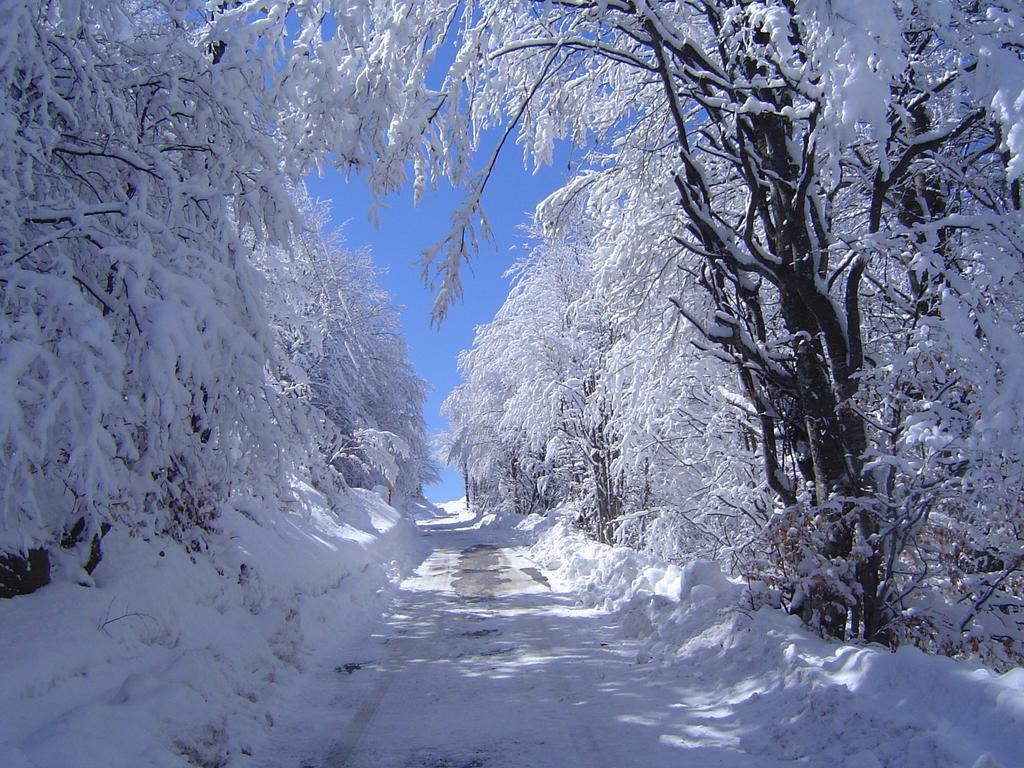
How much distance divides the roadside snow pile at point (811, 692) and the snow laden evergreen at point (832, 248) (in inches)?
25.0

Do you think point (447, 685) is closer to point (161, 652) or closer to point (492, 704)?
point (492, 704)

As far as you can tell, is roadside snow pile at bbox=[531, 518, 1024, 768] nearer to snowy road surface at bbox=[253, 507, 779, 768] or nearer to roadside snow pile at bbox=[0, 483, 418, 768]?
snowy road surface at bbox=[253, 507, 779, 768]

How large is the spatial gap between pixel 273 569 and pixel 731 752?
6291 mm

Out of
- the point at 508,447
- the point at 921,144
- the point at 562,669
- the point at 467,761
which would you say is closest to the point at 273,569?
the point at 562,669

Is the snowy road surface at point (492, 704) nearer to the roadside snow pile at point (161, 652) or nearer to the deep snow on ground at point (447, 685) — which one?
the deep snow on ground at point (447, 685)

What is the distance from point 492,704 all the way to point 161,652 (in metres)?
2.69

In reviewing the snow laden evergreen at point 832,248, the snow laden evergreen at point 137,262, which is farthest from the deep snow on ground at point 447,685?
the snow laden evergreen at point 832,248

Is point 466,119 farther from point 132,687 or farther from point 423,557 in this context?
point 423,557

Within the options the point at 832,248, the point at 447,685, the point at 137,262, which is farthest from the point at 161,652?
the point at 832,248

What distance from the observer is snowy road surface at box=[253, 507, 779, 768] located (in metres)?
4.28

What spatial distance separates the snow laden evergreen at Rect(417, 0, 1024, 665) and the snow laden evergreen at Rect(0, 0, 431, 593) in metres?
1.64

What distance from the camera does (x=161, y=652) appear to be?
5.20m

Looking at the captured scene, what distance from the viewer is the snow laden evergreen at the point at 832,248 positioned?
401 cm

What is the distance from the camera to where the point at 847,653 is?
451 cm
